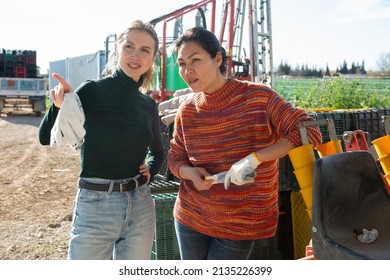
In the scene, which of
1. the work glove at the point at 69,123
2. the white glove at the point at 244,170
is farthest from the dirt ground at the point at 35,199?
the white glove at the point at 244,170

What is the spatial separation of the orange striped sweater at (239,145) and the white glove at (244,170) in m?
0.11

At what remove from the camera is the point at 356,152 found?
1.90 metres

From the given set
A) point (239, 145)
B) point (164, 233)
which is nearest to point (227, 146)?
point (239, 145)

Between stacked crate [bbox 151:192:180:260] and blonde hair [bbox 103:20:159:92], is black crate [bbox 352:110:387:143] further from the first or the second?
blonde hair [bbox 103:20:159:92]

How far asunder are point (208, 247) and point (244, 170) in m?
0.45

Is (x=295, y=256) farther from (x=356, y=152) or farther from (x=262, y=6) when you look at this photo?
(x=262, y=6)

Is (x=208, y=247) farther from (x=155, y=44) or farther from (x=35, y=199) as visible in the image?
(x=35, y=199)

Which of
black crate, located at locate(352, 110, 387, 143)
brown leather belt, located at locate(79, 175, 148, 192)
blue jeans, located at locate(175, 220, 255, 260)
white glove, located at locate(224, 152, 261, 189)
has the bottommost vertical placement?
blue jeans, located at locate(175, 220, 255, 260)

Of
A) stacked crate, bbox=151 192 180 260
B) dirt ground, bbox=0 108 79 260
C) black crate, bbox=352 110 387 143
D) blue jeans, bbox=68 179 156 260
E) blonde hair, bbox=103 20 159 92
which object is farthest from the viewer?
dirt ground, bbox=0 108 79 260

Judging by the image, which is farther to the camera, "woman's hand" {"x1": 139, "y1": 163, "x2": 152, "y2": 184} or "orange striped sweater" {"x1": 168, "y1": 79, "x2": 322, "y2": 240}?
"woman's hand" {"x1": 139, "y1": 163, "x2": 152, "y2": 184}

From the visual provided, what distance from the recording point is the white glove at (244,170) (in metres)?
1.84

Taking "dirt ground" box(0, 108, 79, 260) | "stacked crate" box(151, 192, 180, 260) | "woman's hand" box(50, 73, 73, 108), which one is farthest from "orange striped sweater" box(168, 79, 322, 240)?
"dirt ground" box(0, 108, 79, 260)

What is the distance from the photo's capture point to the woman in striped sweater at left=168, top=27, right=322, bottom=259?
6.43 feet
